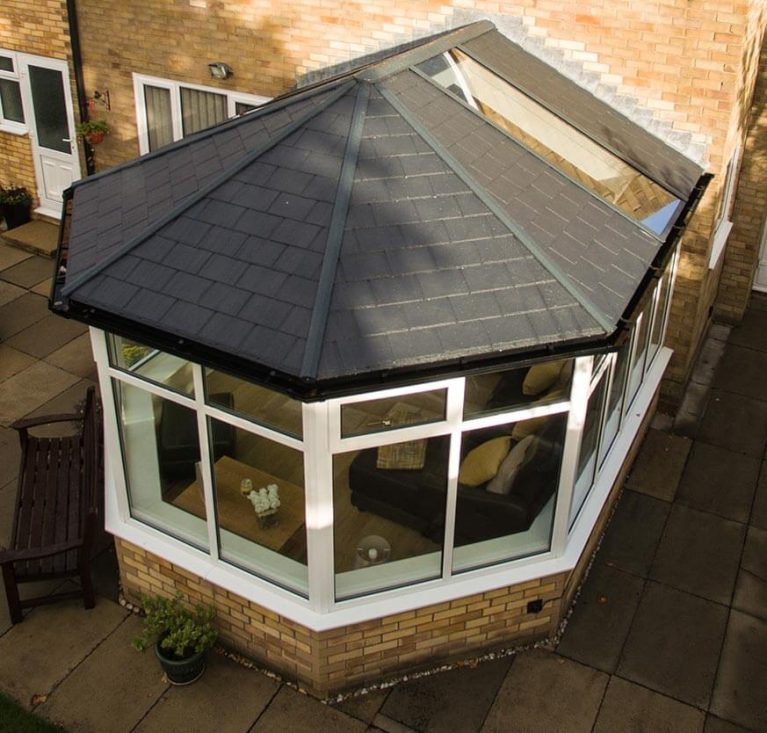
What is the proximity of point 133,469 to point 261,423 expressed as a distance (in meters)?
1.74

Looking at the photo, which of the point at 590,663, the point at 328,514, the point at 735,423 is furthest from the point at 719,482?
the point at 328,514

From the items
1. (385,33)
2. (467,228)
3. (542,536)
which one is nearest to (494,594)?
(542,536)

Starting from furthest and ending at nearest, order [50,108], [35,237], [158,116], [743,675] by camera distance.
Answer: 1. [35,237]
2. [50,108]
3. [158,116]
4. [743,675]

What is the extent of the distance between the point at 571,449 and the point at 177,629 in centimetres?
345

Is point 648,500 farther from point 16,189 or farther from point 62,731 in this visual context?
point 16,189

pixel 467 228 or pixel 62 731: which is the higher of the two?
pixel 467 228

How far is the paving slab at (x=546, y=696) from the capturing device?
709 cm

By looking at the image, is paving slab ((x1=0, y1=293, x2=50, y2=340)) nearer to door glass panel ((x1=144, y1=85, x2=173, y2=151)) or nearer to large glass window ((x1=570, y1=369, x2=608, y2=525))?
door glass panel ((x1=144, y1=85, x2=173, y2=151))

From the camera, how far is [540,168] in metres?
7.29

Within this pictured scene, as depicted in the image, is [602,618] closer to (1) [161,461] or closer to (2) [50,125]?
(1) [161,461]

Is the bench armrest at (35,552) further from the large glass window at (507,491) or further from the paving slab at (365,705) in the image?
the large glass window at (507,491)

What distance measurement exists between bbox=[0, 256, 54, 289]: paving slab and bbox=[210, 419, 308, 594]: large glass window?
7.45 metres

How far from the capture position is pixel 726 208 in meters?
11.1

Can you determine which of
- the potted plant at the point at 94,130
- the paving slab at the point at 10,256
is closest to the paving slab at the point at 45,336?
the paving slab at the point at 10,256
